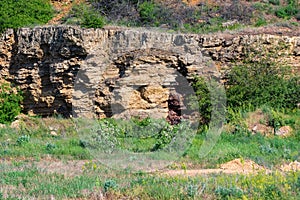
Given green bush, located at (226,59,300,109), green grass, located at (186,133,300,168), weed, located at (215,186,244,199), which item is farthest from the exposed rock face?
weed, located at (215,186,244,199)

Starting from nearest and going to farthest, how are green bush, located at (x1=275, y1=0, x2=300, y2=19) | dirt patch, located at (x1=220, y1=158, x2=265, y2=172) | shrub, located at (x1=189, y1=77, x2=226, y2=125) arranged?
dirt patch, located at (x1=220, y1=158, x2=265, y2=172), shrub, located at (x1=189, y1=77, x2=226, y2=125), green bush, located at (x1=275, y1=0, x2=300, y2=19)

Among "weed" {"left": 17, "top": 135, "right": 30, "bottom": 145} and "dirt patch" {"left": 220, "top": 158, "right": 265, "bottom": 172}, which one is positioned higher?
"dirt patch" {"left": 220, "top": 158, "right": 265, "bottom": 172}

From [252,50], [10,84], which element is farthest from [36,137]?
[252,50]

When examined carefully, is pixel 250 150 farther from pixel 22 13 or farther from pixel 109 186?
pixel 22 13

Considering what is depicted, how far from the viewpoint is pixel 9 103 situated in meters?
17.5

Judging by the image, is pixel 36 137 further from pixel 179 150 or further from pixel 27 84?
pixel 179 150

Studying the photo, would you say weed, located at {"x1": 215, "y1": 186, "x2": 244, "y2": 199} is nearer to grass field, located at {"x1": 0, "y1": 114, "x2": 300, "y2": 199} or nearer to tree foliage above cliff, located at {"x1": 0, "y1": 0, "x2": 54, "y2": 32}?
grass field, located at {"x1": 0, "y1": 114, "x2": 300, "y2": 199}

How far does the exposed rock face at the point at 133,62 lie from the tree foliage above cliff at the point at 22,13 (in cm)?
154

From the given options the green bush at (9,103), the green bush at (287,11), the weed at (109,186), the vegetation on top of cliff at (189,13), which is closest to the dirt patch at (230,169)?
the weed at (109,186)

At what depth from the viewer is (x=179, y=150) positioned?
39.6ft

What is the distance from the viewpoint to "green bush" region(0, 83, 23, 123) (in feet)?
56.9

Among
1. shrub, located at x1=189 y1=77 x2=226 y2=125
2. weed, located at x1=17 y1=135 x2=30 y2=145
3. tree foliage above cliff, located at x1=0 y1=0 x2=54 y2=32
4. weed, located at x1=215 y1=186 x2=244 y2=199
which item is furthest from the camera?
tree foliage above cliff, located at x1=0 y1=0 x2=54 y2=32

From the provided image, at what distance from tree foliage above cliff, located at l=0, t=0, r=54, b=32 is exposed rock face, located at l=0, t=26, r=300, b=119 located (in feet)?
5.06

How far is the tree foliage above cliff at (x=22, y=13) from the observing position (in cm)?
1844
